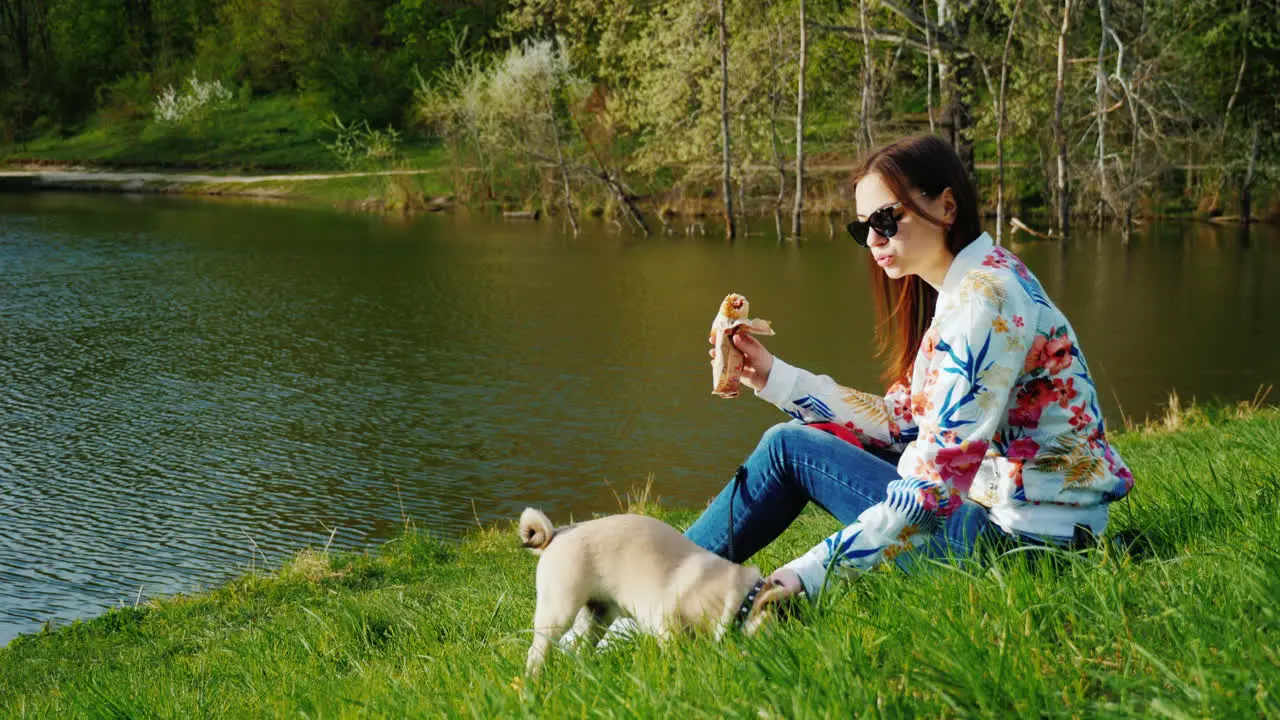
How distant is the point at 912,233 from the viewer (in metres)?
3.06

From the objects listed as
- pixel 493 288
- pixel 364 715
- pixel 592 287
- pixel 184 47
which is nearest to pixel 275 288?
pixel 493 288

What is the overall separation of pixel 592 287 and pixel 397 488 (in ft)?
34.6

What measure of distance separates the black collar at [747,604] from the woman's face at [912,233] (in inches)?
34.9

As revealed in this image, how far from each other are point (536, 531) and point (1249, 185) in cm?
2663

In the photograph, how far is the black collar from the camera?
2.67 meters

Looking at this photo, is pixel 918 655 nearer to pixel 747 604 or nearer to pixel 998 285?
pixel 747 604

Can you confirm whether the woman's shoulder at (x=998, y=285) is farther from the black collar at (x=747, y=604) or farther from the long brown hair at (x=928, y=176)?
the black collar at (x=747, y=604)

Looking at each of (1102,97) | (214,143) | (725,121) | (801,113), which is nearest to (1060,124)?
(1102,97)

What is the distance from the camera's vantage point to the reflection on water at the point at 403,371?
9078 mm

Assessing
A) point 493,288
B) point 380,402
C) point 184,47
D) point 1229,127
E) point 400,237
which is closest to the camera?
point 380,402

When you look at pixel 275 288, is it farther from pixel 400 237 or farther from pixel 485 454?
pixel 485 454

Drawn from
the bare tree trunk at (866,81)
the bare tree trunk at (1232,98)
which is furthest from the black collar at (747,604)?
the bare tree trunk at (1232,98)

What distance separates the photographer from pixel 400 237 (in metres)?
28.0

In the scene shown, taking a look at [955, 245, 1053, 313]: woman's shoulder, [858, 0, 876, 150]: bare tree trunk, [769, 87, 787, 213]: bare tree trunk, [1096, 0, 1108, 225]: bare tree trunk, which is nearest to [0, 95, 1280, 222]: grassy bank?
[769, 87, 787, 213]: bare tree trunk
